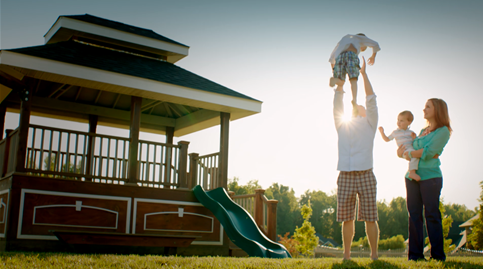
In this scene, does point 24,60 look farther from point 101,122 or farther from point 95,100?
point 101,122

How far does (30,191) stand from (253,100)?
5.37 m

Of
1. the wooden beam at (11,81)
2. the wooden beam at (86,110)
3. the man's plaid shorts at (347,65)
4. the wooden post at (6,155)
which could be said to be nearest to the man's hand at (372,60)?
the man's plaid shorts at (347,65)

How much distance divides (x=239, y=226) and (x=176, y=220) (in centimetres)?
139

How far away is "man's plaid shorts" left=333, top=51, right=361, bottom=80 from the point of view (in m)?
4.68

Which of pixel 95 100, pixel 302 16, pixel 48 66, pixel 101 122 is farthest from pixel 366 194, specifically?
pixel 101 122

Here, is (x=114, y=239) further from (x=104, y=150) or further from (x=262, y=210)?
(x=262, y=210)

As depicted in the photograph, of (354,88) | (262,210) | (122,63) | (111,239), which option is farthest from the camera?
(262,210)

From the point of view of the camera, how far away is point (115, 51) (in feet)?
36.4

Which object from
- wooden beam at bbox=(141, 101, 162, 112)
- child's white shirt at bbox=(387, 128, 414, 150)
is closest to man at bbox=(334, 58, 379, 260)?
child's white shirt at bbox=(387, 128, 414, 150)

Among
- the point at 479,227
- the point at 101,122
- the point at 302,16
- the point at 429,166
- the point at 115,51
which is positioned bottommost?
the point at 479,227

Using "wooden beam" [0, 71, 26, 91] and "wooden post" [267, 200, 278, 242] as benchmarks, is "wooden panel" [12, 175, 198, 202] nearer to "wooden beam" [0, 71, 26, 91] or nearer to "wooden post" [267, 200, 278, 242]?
"wooden beam" [0, 71, 26, 91]

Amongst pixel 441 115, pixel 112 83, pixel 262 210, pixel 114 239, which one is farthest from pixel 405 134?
pixel 262 210

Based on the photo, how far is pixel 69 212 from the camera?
770 cm

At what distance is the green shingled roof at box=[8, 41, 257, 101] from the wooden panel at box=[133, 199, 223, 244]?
276cm
